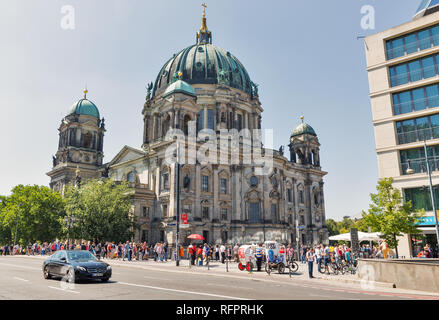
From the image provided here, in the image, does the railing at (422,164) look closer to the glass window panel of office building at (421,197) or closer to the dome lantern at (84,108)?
the glass window panel of office building at (421,197)

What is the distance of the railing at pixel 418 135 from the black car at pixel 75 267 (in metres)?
30.5

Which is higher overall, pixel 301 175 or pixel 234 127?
pixel 234 127

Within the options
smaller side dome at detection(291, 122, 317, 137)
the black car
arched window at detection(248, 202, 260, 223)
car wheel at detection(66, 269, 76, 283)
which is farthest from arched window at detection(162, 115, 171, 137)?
car wheel at detection(66, 269, 76, 283)

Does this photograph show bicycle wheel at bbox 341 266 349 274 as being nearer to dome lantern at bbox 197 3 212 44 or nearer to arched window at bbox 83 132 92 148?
arched window at bbox 83 132 92 148

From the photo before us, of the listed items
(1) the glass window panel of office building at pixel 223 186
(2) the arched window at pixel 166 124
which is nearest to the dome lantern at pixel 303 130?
(1) the glass window panel of office building at pixel 223 186

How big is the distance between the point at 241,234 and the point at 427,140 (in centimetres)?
2620

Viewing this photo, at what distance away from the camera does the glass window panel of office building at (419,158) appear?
31708 mm

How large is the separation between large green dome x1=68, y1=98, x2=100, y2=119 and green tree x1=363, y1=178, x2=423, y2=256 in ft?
180

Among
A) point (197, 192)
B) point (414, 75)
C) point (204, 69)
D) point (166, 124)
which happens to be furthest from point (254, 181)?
point (414, 75)

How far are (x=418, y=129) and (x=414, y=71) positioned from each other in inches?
233

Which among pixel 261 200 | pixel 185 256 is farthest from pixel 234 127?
pixel 185 256

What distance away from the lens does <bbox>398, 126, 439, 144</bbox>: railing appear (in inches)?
1259

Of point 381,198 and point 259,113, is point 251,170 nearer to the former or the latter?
point 259,113
